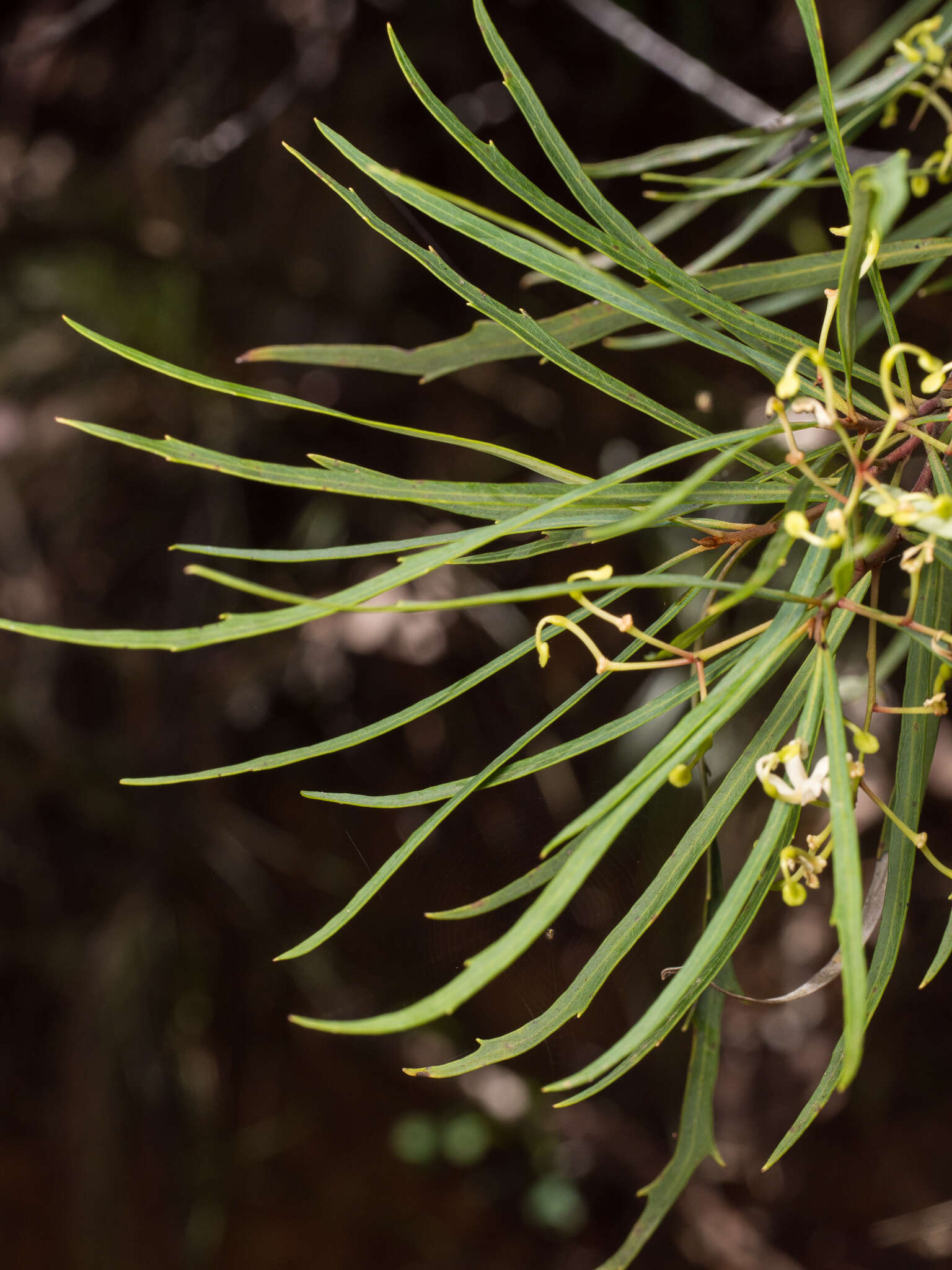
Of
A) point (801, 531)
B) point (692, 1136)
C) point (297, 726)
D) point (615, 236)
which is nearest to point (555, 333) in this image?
point (615, 236)

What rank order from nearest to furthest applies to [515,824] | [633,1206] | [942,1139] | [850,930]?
[850,930]
[515,824]
[942,1139]
[633,1206]

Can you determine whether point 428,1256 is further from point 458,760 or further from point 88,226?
point 88,226

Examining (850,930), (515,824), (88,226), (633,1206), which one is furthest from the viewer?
(633,1206)

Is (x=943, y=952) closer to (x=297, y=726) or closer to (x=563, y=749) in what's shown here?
(x=563, y=749)

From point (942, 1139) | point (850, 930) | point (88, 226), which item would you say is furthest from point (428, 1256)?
point (88, 226)

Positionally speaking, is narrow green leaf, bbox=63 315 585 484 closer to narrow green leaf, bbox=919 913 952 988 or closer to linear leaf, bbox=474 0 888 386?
linear leaf, bbox=474 0 888 386

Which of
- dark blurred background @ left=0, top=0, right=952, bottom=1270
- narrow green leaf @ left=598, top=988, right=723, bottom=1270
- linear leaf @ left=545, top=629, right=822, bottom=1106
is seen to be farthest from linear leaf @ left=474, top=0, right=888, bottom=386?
dark blurred background @ left=0, top=0, right=952, bottom=1270
